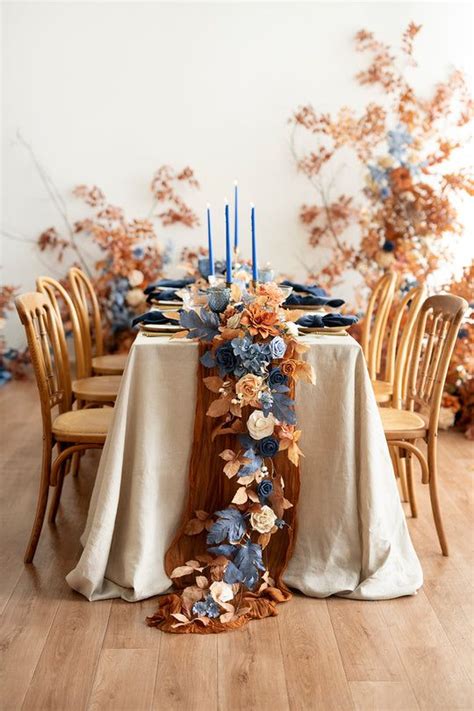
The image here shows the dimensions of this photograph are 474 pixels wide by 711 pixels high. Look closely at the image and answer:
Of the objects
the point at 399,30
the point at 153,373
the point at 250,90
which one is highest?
the point at 399,30

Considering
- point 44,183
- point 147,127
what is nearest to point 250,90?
point 147,127

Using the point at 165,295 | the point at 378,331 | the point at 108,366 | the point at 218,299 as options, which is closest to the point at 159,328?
the point at 218,299

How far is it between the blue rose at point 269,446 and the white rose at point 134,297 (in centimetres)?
325

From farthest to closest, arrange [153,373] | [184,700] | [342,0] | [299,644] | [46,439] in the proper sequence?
[342,0], [46,439], [153,373], [299,644], [184,700]

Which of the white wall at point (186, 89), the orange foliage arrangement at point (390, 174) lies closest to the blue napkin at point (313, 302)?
the orange foliage arrangement at point (390, 174)

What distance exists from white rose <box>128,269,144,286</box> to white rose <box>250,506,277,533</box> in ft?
10.9

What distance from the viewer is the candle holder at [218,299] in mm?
2744

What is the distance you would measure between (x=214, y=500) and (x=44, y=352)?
0.92 m

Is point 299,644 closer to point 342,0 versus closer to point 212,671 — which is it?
point 212,671

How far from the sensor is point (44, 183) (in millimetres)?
6082

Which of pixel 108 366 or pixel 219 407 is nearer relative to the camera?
pixel 219 407

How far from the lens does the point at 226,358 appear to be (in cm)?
268

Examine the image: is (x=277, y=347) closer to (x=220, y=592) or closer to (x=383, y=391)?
(x=220, y=592)

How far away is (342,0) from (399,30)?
0.41 m
